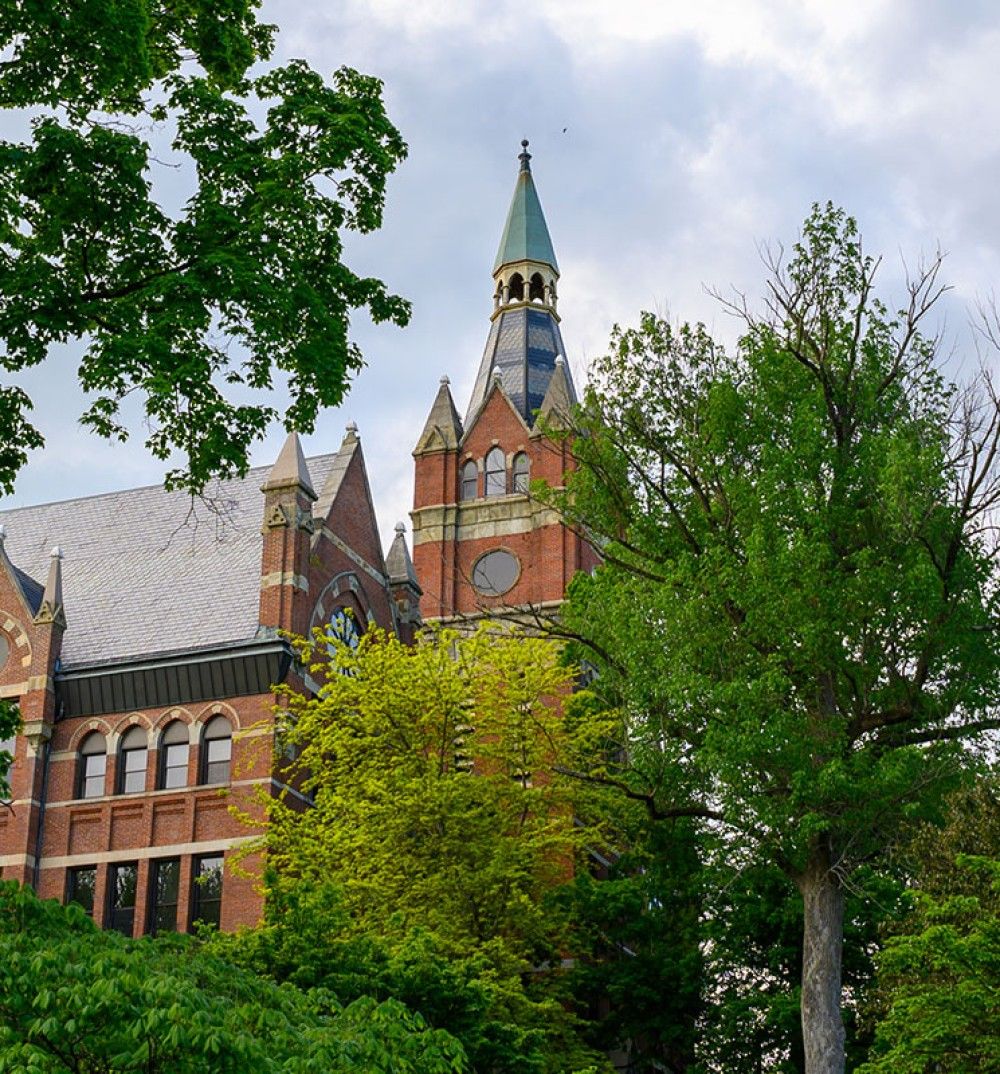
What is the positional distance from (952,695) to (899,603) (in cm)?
153

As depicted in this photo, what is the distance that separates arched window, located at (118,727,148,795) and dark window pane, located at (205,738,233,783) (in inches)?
62.9

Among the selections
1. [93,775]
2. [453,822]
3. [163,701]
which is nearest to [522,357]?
[163,701]

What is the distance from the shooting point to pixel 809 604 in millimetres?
22391

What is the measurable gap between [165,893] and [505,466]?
24257 mm

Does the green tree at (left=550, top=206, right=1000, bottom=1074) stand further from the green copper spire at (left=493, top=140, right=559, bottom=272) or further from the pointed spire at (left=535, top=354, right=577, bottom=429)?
the green copper spire at (left=493, top=140, right=559, bottom=272)

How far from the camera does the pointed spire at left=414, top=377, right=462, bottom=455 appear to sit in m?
56.2

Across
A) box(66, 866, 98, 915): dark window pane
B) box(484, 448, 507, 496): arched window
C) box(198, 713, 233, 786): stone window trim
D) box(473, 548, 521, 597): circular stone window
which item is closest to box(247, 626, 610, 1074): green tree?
box(198, 713, 233, 786): stone window trim

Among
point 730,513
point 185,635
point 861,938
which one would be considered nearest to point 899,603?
point 730,513

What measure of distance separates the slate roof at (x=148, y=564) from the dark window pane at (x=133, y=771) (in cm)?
224

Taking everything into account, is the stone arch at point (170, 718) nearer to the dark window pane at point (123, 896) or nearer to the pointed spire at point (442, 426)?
the dark window pane at point (123, 896)

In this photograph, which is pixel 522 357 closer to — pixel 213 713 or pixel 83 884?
pixel 213 713

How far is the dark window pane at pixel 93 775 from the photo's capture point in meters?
36.2

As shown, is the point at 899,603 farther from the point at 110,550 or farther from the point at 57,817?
the point at 110,550

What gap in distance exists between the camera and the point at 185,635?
36.7 meters
